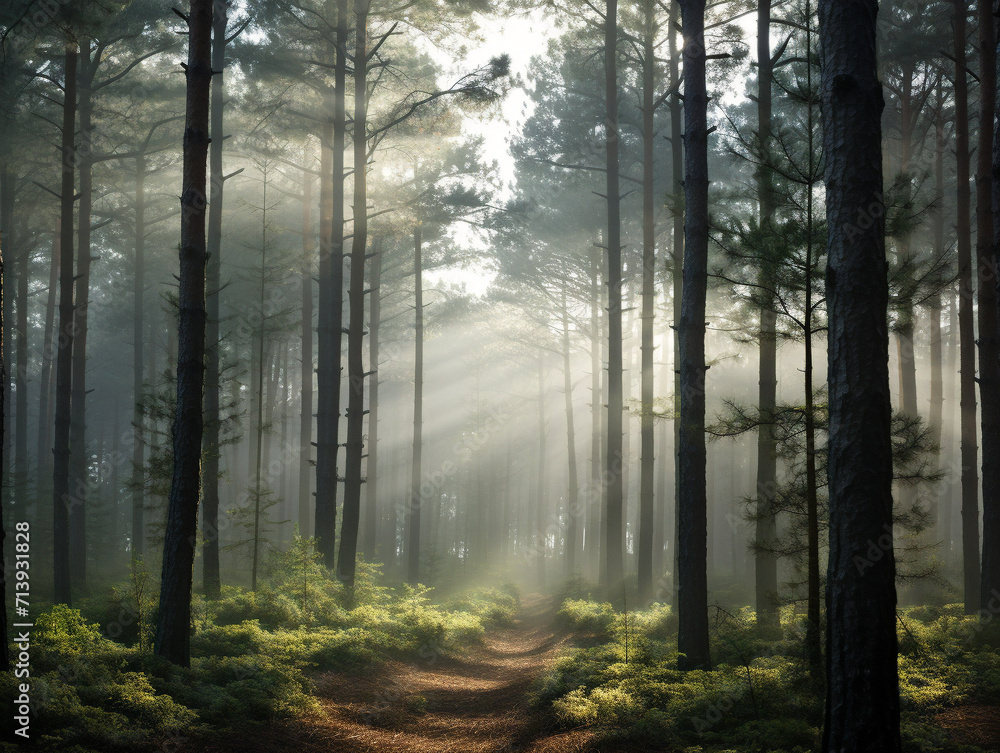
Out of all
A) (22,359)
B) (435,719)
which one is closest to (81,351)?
(22,359)

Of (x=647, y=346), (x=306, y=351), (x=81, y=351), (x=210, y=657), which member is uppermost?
(x=306, y=351)

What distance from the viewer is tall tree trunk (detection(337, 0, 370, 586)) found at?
527 inches

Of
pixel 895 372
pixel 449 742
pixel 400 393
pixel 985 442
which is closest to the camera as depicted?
pixel 449 742

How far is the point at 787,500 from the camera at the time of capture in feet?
24.4

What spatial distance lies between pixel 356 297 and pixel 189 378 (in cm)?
720

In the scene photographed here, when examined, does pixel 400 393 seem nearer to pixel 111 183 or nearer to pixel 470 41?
pixel 111 183

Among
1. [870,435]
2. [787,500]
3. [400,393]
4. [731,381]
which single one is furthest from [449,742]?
[400,393]

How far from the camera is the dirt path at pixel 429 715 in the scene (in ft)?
19.7

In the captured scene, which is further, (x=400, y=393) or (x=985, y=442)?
(x=400, y=393)

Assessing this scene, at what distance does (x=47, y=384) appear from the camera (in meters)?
27.1

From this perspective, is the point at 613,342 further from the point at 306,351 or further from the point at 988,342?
the point at 306,351

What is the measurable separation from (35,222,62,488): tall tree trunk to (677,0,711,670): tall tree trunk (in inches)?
864

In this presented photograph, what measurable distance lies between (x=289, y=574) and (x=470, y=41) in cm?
1130

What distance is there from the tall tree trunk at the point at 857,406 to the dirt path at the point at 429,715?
2534 mm
